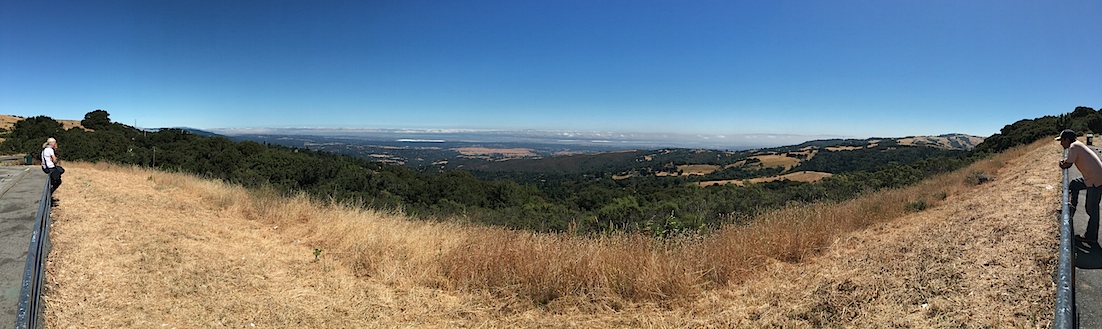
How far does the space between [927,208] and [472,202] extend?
24371 millimetres

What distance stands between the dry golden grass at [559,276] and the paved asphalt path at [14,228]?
0.25 metres

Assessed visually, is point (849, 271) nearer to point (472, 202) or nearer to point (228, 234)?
point (228, 234)

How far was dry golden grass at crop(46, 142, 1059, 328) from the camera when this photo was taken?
11.4 feet

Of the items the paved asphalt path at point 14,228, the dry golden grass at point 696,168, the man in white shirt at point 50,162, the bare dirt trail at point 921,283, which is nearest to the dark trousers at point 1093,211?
the bare dirt trail at point 921,283

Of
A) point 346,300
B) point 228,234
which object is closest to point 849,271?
point 346,300

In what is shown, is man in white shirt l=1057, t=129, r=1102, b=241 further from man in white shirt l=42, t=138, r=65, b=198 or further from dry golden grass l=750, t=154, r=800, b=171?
dry golden grass l=750, t=154, r=800, b=171

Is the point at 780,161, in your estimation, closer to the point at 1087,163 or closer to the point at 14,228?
the point at 1087,163

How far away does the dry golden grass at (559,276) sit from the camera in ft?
11.4

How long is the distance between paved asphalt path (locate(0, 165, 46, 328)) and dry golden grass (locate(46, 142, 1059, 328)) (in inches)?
10.0

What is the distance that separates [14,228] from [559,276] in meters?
7.67

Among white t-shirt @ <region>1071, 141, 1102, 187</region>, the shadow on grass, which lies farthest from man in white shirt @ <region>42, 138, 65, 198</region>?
white t-shirt @ <region>1071, 141, 1102, 187</region>

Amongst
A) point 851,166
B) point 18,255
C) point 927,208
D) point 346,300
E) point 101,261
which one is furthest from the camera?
point 851,166

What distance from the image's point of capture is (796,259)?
5.02 meters

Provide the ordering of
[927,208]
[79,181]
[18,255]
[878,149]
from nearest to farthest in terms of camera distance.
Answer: [18,255] → [927,208] → [79,181] → [878,149]
